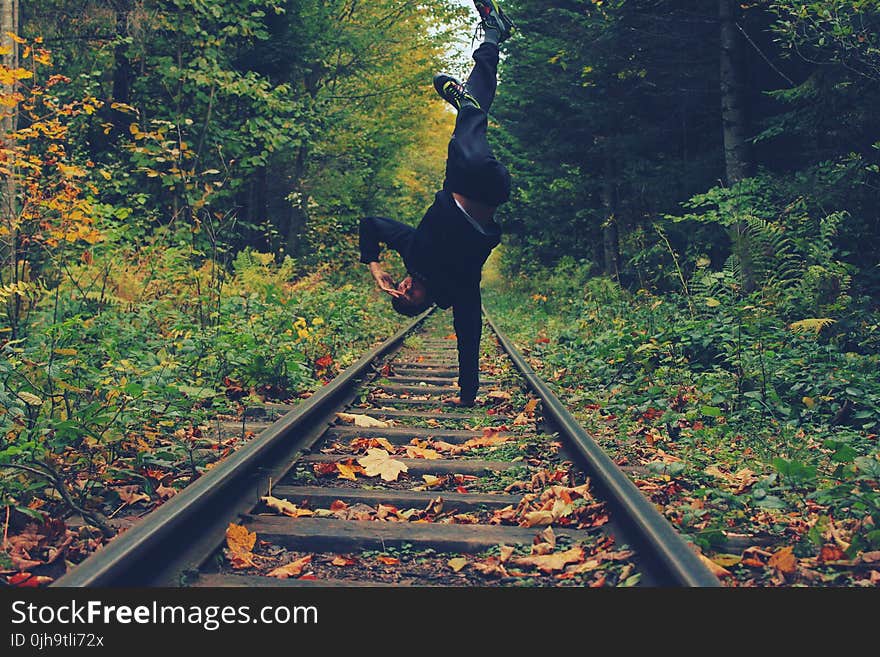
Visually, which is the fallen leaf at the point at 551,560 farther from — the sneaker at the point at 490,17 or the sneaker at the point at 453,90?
the sneaker at the point at 490,17

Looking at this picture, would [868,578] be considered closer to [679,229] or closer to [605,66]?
[679,229]

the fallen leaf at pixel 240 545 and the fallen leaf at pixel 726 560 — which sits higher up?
the fallen leaf at pixel 726 560

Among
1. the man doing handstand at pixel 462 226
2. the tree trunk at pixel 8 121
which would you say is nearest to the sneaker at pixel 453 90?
the man doing handstand at pixel 462 226

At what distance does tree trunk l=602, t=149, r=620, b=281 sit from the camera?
1619 centimetres

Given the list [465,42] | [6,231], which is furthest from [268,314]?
[465,42]

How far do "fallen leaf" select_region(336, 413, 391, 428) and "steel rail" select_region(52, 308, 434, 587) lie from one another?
21.2 inches

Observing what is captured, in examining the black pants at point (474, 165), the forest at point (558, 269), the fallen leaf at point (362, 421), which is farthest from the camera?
the fallen leaf at point (362, 421)

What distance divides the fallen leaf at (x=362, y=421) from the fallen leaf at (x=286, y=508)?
1765 mm

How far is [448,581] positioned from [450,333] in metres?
10.9

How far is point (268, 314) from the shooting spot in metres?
8.47

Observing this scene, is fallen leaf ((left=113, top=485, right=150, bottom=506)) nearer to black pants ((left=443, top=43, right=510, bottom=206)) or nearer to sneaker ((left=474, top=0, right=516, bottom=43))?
black pants ((left=443, top=43, right=510, bottom=206))

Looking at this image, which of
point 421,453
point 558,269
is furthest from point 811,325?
point 558,269

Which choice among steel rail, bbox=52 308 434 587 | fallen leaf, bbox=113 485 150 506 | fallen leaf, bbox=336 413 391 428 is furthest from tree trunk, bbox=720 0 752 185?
fallen leaf, bbox=113 485 150 506

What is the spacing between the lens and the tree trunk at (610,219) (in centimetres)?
1619
